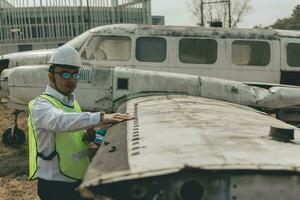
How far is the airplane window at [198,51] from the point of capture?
31.8 ft

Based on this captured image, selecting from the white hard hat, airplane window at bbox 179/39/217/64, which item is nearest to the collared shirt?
the white hard hat

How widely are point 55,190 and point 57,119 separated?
679 mm

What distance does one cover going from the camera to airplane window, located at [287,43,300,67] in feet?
32.4

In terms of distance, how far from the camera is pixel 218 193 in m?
2.98

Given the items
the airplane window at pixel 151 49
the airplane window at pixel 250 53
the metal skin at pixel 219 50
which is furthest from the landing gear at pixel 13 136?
the airplane window at pixel 250 53

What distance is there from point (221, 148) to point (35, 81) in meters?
5.73

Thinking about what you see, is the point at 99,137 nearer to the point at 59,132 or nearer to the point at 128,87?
the point at 59,132

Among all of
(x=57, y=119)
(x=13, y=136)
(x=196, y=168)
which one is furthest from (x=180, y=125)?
(x=13, y=136)

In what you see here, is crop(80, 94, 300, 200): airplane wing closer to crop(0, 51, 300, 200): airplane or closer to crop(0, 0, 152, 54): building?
crop(0, 51, 300, 200): airplane

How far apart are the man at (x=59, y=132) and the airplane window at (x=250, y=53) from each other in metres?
5.98

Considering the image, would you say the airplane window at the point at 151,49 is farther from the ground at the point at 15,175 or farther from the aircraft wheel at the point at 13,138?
the aircraft wheel at the point at 13,138

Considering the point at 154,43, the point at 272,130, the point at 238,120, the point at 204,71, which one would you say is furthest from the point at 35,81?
the point at 272,130

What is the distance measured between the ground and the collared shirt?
132 inches

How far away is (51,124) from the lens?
3939 millimetres
